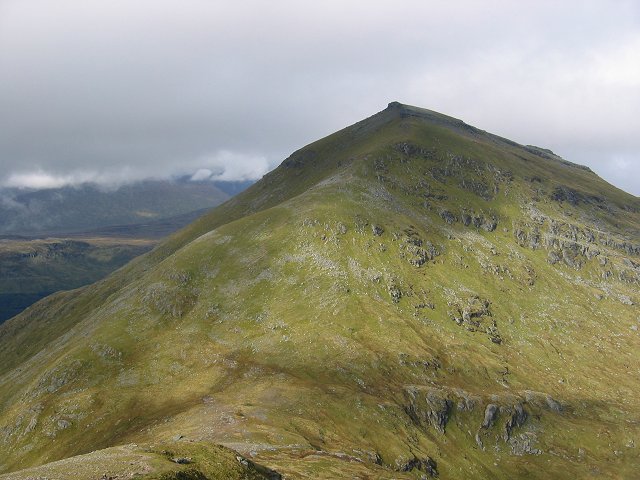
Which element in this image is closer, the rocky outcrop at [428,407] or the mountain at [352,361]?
the mountain at [352,361]

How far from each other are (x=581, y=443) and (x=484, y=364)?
29.0m

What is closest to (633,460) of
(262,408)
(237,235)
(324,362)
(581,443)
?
(581,443)

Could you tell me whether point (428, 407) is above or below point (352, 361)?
below

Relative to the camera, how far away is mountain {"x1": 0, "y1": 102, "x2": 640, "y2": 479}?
88.7 m

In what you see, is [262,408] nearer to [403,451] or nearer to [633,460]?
[403,451]

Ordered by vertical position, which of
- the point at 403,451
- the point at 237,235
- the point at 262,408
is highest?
the point at 237,235

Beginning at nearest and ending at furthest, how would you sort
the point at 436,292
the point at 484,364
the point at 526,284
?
the point at 484,364 < the point at 436,292 < the point at 526,284

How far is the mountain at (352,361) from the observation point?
291 ft

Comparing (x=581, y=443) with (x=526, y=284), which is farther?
(x=526, y=284)

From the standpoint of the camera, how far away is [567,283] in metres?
177

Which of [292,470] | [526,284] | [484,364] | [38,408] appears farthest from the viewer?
[526,284]

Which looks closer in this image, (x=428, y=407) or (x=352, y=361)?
(x=428, y=407)

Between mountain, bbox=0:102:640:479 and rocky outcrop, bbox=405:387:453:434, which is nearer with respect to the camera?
mountain, bbox=0:102:640:479

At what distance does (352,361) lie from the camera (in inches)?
4562
